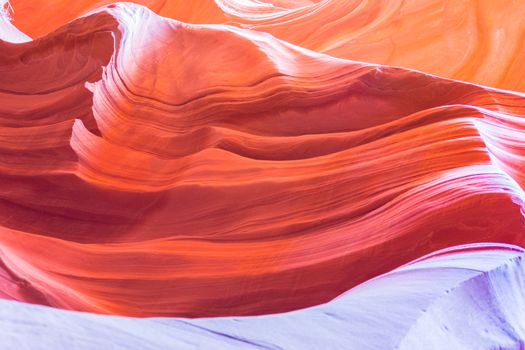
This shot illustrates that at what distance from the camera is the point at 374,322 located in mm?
554

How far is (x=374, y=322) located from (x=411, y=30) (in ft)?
4.35

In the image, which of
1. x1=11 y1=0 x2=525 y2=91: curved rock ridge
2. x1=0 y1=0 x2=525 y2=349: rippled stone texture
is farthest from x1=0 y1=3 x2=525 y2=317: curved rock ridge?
x1=11 y1=0 x2=525 y2=91: curved rock ridge

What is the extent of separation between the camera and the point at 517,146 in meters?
0.93

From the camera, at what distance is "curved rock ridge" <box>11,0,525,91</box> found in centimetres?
161

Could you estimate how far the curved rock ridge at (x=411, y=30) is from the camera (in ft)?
5.29

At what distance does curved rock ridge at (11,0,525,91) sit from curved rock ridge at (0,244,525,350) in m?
1.00

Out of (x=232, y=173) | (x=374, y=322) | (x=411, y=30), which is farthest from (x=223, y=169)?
(x=411, y=30)

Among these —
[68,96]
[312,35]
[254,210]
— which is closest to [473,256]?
[254,210]

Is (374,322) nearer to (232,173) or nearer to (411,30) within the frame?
(232,173)

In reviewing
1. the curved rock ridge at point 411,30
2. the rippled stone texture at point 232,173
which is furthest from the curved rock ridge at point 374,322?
the curved rock ridge at point 411,30

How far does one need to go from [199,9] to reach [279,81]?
108 centimetres

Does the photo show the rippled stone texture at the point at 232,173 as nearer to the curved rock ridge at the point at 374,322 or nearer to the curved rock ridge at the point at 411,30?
the curved rock ridge at the point at 374,322

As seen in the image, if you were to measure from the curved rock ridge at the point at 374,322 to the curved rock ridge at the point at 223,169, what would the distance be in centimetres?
8

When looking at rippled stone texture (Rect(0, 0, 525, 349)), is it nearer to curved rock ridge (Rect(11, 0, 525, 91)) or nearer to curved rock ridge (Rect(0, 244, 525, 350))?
curved rock ridge (Rect(0, 244, 525, 350))
